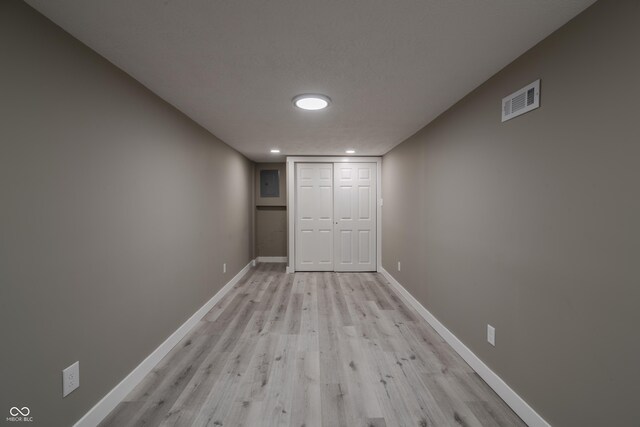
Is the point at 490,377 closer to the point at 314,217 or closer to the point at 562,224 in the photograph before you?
the point at 562,224

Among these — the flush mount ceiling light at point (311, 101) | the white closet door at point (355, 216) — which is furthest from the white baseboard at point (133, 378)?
the white closet door at point (355, 216)

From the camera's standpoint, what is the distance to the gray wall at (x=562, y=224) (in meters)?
1.06

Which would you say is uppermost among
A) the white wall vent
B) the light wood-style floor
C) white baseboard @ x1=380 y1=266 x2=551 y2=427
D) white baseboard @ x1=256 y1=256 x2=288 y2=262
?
the white wall vent

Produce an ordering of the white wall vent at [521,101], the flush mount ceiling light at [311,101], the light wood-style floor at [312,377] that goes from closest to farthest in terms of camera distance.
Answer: the white wall vent at [521,101], the light wood-style floor at [312,377], the flush mount ceiling light at [311,101]

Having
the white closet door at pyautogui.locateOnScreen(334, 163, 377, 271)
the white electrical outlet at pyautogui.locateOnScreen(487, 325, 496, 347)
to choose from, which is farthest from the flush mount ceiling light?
A: the white closet door at pyautogui.locateOnScreen(334, 163, 377, 271)

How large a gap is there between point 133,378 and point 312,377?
1.25m

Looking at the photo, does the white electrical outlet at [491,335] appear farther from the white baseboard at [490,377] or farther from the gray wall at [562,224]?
the white baseboard at [490,377]

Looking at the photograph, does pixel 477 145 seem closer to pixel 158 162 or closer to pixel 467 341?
pixel 467 341

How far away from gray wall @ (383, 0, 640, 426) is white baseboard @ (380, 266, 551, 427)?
0.05 m

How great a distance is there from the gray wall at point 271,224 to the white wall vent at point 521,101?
171 inches

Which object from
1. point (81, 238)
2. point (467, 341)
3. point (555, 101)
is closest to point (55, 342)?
point (81, 238)

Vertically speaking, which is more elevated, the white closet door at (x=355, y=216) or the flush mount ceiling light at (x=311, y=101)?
the flush mount ceiling light at (x=311, y=101)

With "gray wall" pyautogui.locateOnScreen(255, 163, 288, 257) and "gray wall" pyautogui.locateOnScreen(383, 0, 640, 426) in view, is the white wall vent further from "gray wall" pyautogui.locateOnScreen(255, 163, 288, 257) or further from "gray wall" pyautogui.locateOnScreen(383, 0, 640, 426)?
"gray wall" pyautogui.locateOnScreen(255, 163, 288, 257)

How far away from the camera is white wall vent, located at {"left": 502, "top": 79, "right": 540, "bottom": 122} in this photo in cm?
147
